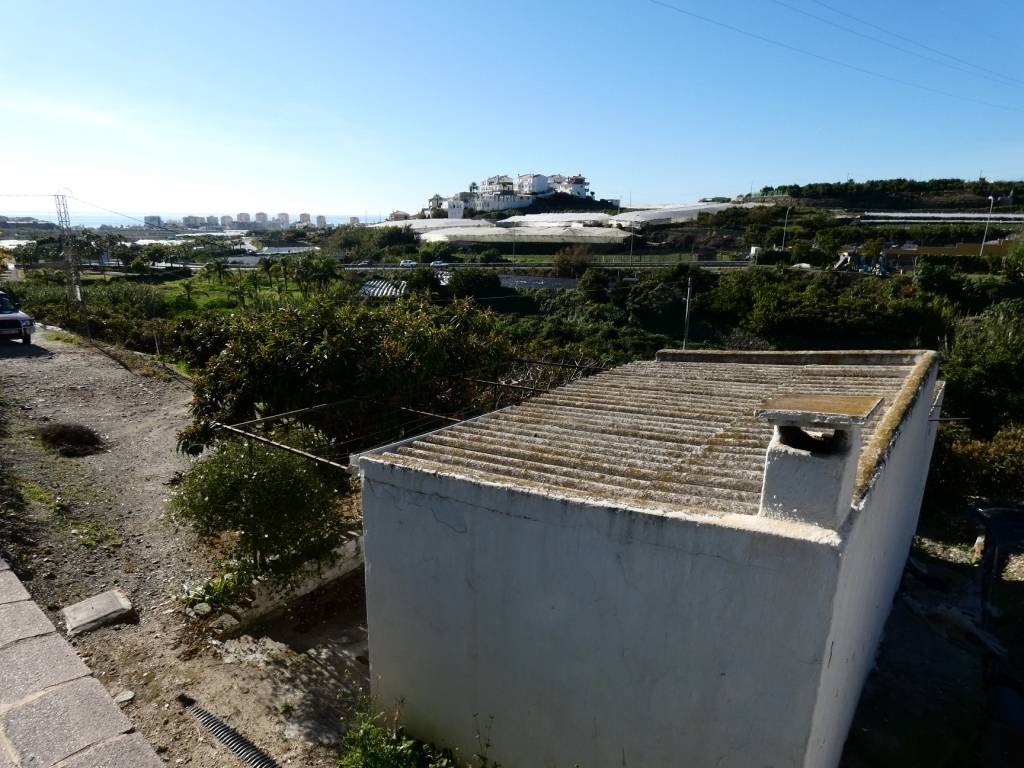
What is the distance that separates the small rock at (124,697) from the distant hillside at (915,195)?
86198 mm

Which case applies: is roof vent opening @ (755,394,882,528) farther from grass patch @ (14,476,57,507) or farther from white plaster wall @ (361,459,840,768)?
grass patch @ (14,476,57,507)

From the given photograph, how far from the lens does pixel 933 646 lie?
6.91 metres

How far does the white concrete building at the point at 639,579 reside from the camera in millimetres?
3166

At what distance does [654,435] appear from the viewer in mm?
5156

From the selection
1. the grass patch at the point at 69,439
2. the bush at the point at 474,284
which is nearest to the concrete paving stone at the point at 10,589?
the grass patch at the point at 69,439

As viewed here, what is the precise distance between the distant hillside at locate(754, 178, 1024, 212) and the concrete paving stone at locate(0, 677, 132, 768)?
86558 mm

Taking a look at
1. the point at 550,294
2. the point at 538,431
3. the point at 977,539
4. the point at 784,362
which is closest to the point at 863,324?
the point at 550,294

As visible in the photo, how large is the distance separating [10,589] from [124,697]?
1.75m

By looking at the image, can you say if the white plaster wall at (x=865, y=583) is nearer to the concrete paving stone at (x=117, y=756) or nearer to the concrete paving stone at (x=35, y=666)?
the concrete paving stone at (x=117, y=756)

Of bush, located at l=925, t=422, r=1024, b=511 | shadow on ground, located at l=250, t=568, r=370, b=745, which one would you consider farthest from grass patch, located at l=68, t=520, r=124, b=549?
bush, located at l=925, t=422, r=1024, b=511

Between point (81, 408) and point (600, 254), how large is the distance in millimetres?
50458

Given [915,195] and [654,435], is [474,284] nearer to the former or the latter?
[654,435]

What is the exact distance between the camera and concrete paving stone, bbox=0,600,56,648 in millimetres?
5020

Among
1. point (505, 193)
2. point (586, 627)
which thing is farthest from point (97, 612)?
point (505, 193)
